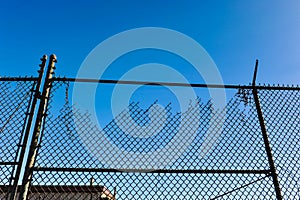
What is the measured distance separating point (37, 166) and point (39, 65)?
128cm

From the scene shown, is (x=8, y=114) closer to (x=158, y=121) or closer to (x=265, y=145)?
(x=158, y=121)

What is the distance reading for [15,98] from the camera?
123 inches

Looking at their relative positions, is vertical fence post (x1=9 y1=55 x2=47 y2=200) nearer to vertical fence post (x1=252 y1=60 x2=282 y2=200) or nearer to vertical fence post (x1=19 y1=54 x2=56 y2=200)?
vertical fence post (x1=19 y1=54 x2=56 y2=200)

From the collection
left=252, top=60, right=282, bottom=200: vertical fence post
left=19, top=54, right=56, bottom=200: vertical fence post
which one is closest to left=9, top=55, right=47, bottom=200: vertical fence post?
left=19, top=54, right=56, bottom=200: vertical fence post

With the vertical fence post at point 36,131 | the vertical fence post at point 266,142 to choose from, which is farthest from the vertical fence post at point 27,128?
the vertical fence post at point 266,142

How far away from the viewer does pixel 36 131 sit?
2.84 m

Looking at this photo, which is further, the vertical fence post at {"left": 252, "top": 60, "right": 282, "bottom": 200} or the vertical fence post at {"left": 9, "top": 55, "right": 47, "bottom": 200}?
the vertical fence post at {"left": 252, "top": 60, "right": 282, "bottom": 200}

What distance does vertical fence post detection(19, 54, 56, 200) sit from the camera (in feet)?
8.59

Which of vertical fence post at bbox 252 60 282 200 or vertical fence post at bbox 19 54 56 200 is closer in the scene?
vertical fence post at bbox 19 54 56 200

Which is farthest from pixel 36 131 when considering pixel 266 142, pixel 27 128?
pixel 266 142

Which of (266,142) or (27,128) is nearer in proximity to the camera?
(27,128)

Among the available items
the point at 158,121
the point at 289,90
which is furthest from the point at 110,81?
the point at 289,90

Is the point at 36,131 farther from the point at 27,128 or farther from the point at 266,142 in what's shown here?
the point at 266,142

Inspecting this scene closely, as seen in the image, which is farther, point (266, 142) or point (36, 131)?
point (266, 142)
